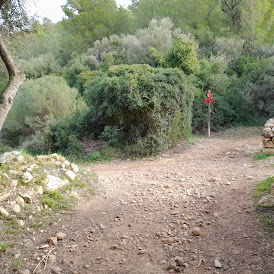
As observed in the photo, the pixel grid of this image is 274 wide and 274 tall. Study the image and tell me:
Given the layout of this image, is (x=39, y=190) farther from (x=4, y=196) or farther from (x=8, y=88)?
(x=8, y=88)

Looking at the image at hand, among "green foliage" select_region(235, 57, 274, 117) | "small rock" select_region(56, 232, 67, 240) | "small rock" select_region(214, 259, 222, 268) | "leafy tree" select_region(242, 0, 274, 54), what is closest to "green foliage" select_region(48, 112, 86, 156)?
"small rock" select_region(56, 232, 67, 240)

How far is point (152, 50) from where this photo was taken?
15.8 metres

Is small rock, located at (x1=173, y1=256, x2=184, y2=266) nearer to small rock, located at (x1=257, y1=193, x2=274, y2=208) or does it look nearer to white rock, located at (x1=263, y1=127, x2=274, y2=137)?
small rock, located at (x1=257, y1=193, x2=274, y2=208)

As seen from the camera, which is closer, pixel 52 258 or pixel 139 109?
pixel 52 258

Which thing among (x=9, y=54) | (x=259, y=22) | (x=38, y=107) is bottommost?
(x=38, y=107)

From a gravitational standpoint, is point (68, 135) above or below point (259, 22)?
below

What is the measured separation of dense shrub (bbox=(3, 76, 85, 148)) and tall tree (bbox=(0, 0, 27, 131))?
500 cm

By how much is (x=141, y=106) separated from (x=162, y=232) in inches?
205

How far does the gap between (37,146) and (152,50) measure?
8.86 metres

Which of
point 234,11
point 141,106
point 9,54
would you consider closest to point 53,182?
point 9,54

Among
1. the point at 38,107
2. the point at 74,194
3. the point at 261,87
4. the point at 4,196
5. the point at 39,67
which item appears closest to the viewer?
the point at 4,196

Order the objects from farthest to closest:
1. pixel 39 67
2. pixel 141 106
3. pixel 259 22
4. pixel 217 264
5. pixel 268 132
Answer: pixel 39 67, pixel 259 22, pixel 141 106, pixel 268 132, pixel 217 264

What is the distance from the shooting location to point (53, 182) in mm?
4648

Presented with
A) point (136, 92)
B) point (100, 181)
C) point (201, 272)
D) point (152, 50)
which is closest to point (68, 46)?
point (152, 50)
